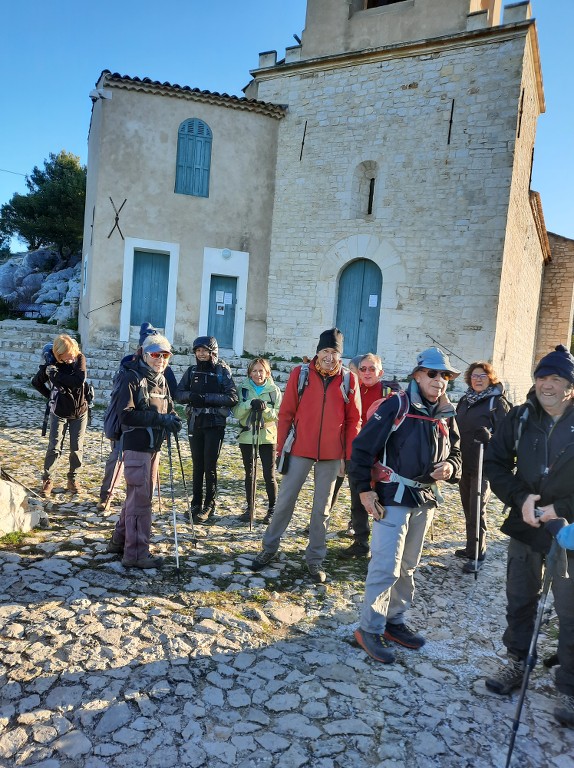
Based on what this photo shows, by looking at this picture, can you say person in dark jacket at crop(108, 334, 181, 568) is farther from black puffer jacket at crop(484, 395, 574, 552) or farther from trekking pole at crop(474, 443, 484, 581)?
trekking pole at crop(474, 443, 484, 581)

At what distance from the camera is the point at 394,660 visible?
3.42 meters

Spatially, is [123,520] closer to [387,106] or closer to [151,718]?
[151,718]

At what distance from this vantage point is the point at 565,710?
2.93 m

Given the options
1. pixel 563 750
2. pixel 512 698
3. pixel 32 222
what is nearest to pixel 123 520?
pixel 512 698

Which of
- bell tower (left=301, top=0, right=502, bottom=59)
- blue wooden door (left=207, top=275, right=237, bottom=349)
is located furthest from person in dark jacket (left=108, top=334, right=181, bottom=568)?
bell tower (left=301, top=0, right=502, bottom=59)

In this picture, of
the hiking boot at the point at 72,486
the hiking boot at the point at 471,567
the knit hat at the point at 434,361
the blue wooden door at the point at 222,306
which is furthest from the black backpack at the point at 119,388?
the blue wooden door at the point at 222,306

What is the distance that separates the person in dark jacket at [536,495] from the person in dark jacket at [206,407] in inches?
118

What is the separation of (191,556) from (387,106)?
1304cm

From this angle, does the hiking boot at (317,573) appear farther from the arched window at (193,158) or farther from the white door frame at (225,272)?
the arched window at (193,158)

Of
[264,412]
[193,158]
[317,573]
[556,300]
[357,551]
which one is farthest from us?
[556,300]

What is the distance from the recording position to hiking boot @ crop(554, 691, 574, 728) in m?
2.90

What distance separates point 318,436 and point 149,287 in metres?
12.0

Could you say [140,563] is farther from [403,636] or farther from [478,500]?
[478,500]

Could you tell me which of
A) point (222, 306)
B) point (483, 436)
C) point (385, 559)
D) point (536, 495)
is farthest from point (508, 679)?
point (222, 306)
